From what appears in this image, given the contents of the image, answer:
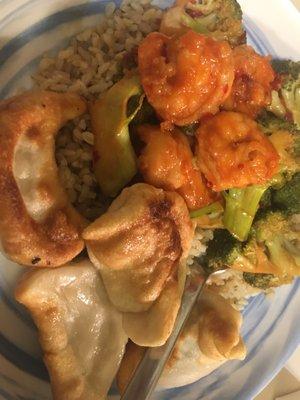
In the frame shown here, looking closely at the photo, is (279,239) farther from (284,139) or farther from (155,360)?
(155,360)

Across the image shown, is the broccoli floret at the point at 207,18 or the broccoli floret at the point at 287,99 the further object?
the broccoli floret at the point at 287,99

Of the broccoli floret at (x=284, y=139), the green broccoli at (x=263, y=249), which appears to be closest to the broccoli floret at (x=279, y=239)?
the green broccoli at (x=263, y=249)

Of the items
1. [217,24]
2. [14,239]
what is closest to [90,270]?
[14,239]

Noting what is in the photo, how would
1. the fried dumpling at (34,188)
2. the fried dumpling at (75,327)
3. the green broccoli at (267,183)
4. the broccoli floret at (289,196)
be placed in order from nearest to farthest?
the fried dumpling at (34,188)
the fried dumpling at (75,327)
the green broccoli at (267,183)
the broccoli floret at (289,196)

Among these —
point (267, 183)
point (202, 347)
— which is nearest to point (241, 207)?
point (267, 183)

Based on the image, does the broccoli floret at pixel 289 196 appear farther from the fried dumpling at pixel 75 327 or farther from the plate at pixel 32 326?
the fried dumpling at pixel 75 327

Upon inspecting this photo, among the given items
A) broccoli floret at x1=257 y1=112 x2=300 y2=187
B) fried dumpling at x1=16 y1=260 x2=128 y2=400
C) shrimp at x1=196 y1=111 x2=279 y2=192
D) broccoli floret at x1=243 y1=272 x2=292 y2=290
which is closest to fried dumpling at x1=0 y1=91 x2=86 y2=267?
Result: fried dumpling at x1=16 y1=260 x2=128 y2=400
